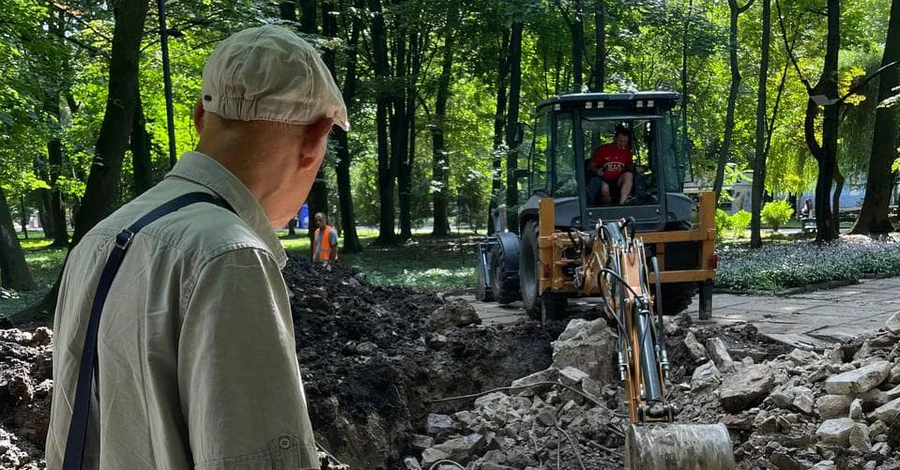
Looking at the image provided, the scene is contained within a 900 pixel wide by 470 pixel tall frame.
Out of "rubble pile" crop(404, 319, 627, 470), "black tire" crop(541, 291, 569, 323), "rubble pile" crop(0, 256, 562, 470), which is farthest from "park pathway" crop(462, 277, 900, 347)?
"rubble pile" crop(404, 319, 627, 470)

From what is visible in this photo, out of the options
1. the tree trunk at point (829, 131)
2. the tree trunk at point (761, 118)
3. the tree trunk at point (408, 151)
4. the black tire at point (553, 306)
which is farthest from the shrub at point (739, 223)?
the black tire at point (553, 306)

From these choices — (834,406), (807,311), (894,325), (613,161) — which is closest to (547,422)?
(834,406)

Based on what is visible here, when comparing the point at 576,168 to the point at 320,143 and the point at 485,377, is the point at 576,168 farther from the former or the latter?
the point at 320,143

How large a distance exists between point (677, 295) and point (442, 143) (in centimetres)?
1749

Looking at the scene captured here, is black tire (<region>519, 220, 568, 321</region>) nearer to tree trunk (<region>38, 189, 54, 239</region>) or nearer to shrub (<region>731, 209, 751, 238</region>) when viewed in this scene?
shrub (<region>731, 209, 751, 238</region>)

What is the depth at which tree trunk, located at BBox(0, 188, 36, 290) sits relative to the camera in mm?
12445

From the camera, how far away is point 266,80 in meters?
1.22

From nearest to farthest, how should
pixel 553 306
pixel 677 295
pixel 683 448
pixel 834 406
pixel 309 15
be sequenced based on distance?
pixel 683 448 → pixel 834 406 → pixel 553 306 → pixel 677 295 → pixel 309 15

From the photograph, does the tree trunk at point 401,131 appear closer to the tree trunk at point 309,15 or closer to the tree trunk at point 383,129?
the tree trunk at point 383,129

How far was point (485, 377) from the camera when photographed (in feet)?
22.7

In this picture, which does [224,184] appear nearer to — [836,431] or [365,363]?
[836,431]

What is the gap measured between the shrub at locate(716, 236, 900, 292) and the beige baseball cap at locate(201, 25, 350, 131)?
11572 millimetres

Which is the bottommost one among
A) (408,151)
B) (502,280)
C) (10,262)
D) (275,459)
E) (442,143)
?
(502,280)

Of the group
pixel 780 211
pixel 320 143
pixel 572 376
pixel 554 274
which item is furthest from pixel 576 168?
pixel 780 211
